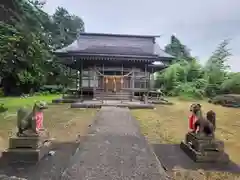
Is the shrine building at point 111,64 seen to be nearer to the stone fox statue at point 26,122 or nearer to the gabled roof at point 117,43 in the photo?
the gabled roof at point 117,43

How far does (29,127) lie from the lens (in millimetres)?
3439

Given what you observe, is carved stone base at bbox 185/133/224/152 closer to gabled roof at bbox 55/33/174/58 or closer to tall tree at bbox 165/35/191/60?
gabled roof at bbox 55/33/174/58

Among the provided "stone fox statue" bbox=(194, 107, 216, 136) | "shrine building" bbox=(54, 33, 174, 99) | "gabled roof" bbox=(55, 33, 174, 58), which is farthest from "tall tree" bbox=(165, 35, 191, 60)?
"stone fox statue" bbox=(194, 107, 216, 136)

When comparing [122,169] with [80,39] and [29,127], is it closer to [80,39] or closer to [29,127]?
[29,127]

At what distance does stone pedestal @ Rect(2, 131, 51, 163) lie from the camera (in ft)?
10.6

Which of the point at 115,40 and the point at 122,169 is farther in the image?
the point at 115,40

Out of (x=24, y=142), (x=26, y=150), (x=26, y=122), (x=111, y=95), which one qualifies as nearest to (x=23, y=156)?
(x=26, y=150)

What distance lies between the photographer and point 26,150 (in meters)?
3.28

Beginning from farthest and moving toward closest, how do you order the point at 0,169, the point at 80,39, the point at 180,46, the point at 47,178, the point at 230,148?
the point at 180,46 → the point at 80,39 → the point at 230,148 → the point at 0,169 → the point at 47,178

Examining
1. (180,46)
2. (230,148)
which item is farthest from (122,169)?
(180,46)

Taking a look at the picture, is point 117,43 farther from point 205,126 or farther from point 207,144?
point 207,144

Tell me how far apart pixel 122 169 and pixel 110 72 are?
13135 mm

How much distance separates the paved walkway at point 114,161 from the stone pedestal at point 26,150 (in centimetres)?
59

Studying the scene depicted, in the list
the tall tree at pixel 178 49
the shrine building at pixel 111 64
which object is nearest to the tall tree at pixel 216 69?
the shrine building at pixel 111 64
